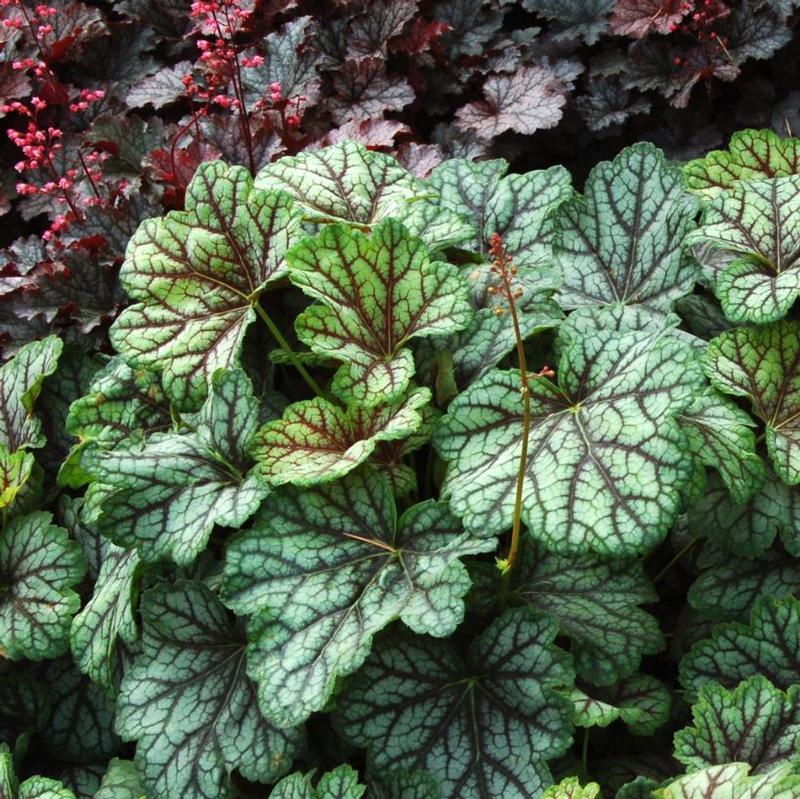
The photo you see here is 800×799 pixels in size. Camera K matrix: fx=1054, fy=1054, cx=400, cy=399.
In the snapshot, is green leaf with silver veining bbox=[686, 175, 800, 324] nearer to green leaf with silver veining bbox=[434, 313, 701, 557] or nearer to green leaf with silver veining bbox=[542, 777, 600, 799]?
green leaf with silver veining bbox=[434, 313, 701, 557]

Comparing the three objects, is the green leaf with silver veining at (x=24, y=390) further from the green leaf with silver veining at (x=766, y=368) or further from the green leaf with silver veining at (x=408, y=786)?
the green leaf with silver veining at (x=766, y=368)

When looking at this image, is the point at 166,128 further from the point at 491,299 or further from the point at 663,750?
the point at 663,750

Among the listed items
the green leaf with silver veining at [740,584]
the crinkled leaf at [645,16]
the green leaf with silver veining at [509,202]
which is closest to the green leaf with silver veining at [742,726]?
the green leaf with silver veining at [740,584]

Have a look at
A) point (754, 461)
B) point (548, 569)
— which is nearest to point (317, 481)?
point (548, 569)

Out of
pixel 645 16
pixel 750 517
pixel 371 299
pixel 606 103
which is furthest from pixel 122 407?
pixel 645 16

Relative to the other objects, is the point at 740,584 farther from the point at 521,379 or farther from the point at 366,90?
the point at 366,90

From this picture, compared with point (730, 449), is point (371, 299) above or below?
above

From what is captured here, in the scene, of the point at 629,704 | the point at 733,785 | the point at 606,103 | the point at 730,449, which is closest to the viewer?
the point at 733,785
